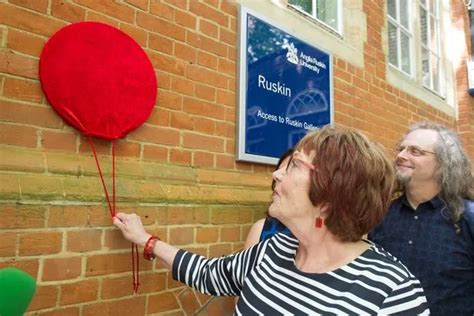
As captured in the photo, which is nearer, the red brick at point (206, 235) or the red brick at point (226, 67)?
the red brick at point (206, 235)

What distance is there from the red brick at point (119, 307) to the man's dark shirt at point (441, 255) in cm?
125

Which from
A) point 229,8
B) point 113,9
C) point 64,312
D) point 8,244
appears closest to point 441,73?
point 229,8

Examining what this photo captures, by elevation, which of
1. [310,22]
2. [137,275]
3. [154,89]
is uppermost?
[310,22]

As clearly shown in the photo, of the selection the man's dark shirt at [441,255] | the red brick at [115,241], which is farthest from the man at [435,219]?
the red brick at [115,241]

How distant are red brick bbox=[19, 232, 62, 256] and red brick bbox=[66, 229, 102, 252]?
45mm

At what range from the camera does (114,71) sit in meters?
1.95

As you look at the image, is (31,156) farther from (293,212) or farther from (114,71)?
(293,212)

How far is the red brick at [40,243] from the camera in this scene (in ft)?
5.36

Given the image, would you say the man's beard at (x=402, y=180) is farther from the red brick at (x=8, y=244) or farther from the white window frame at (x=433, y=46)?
the white window frame at (x=433, y=46)

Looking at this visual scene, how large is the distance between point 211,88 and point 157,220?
32.1 inches

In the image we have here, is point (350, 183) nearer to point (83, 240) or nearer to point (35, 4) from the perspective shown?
point (83, 240)

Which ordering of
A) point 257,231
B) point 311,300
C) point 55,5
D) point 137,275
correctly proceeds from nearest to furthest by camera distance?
point 311,300 < point 55,5 < point 137,275 < point 257,231

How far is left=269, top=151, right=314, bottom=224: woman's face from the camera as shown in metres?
1.47

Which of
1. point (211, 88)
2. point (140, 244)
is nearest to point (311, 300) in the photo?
point (140, 244)
